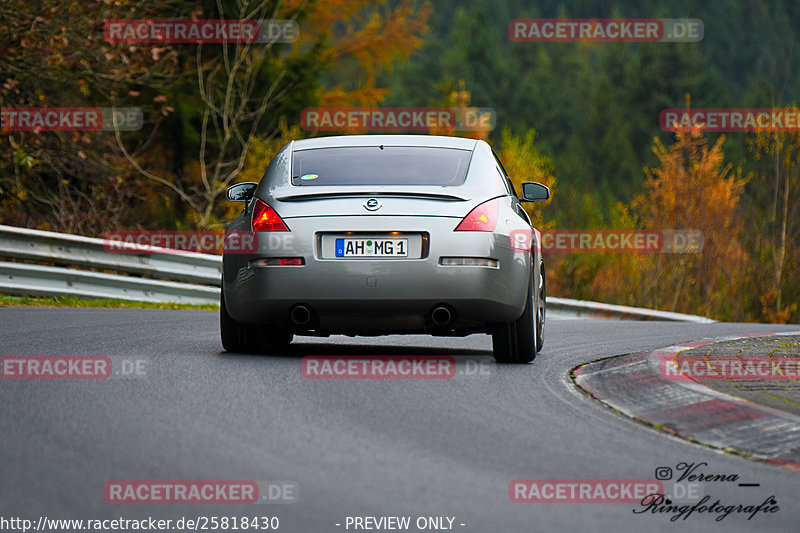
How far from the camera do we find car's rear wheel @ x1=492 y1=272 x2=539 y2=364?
370 inches

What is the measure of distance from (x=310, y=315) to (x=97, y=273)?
7726 millimetres

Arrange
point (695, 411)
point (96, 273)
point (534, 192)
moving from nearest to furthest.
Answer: point (695, 411) → point (534, 192) → point (96, 273)

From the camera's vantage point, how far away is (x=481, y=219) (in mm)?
9000

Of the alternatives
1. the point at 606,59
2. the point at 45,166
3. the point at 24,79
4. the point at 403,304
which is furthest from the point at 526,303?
the point at 606,59

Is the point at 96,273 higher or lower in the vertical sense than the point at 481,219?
lower

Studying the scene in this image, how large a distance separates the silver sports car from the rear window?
14 mm

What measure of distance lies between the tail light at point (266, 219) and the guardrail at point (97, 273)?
23.9ft

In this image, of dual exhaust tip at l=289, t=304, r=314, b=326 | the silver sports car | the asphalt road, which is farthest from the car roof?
the asphalt road

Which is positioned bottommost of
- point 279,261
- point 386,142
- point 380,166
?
point 279,261

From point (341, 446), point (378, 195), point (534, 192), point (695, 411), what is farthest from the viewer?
point (534, 192)

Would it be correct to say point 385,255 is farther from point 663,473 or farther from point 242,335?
point 663,473

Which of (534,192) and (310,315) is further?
(534,192)

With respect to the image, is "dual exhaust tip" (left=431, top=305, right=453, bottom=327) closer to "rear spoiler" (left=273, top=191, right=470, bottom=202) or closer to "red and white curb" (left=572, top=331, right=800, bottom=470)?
"rear spoiler" (left=273, top=191, right=470, bottom=202)

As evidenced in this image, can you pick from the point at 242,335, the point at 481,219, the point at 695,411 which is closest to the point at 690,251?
the point at 242,335
